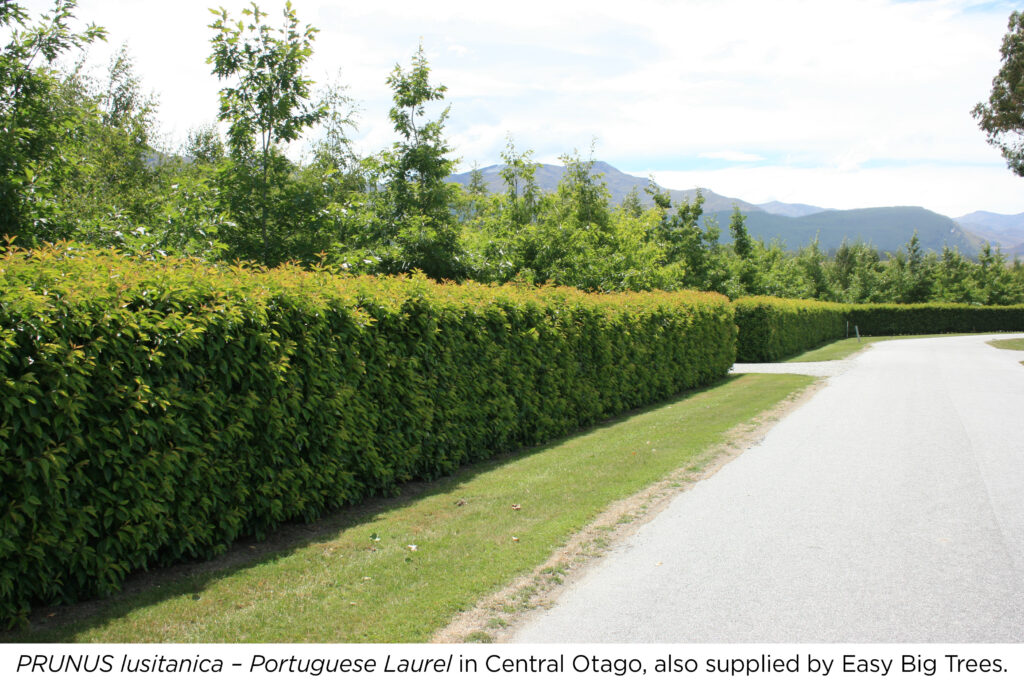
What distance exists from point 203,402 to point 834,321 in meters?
48.2

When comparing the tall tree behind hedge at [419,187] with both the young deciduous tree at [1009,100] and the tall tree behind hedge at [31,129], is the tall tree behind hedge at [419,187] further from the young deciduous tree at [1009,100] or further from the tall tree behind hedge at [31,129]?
the young deciduous tree at [1009,100]

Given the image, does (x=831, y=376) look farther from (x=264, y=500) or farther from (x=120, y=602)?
(x=120, y=602)

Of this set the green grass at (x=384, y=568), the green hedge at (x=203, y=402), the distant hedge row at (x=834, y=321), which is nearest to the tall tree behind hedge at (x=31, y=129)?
the green hedge at (x=203, y=402)

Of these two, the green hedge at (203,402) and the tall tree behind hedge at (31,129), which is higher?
the tall tree behind hedge at (31,129)

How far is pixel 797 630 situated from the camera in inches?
160

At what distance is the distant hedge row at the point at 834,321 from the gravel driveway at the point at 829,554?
17.2 m

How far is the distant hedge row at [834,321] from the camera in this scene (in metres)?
27.4

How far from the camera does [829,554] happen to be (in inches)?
212

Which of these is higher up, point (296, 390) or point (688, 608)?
point (296, 390)

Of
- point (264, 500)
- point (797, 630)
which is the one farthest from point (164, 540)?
point (797, 630)

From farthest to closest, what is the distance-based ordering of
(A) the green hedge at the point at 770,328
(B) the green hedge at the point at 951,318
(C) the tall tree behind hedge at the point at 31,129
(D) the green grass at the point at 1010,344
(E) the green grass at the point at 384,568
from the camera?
1. (B) the green hedge at the point at 951,318
2. (D) the green grass at the point at 1010,344
3. (A) the green hedge at the point at 770,328
4. (C) the tall tree behind hedge at the point at 31,129
5. (E) the green grass at the point at 384,568

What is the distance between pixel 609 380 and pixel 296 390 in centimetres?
801

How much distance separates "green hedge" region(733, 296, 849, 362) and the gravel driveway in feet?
56.3

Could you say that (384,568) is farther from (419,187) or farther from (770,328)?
(770,328)
